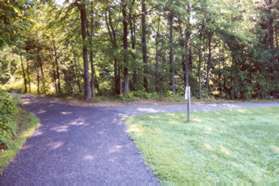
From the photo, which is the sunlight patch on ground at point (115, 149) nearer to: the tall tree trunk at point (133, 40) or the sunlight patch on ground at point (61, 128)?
the sunlight patch on ground at point (61, 128)

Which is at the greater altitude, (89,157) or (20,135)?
(20,135)

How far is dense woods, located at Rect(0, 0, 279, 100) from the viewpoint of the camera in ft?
41.5

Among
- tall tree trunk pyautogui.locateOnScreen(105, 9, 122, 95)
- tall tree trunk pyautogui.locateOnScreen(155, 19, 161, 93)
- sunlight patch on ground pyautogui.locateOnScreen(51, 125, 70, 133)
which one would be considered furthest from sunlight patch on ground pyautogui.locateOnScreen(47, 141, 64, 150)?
tall tree trunk pyautogui.locateOnScreen(155, 19, 161, 93)

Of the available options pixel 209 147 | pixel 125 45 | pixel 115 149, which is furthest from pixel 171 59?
pixel 115 149

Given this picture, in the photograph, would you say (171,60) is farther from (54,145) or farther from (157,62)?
(54,145)

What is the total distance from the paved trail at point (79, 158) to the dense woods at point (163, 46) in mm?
5599

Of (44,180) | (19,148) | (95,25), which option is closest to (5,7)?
(19,148)

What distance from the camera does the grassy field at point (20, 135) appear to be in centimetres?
467

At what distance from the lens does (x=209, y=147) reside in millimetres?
5551

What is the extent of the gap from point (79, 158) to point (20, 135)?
226cm

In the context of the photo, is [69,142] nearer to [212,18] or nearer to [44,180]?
[44,180]

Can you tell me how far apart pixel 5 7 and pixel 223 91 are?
13194mm

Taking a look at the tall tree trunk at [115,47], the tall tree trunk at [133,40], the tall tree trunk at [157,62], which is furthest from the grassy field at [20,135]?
the tall tree trunk at [157,62]

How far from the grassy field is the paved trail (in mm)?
132
